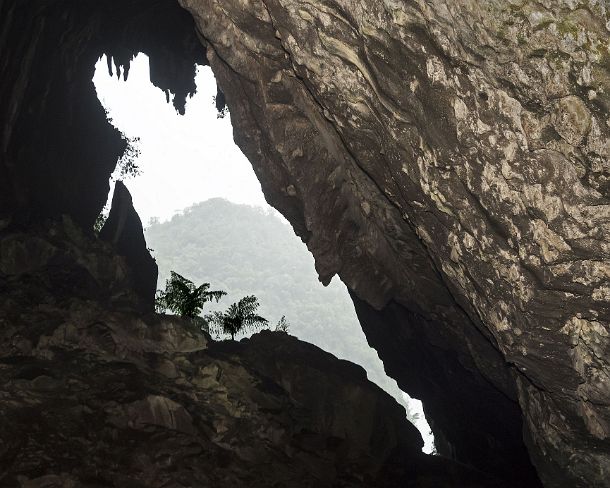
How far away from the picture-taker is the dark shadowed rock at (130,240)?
22719 mm

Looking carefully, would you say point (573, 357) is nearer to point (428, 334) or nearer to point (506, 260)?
point (506, 260)

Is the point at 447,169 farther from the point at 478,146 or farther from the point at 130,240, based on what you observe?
the point at 130,240

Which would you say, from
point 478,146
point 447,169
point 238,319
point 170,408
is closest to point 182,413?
point 170,408

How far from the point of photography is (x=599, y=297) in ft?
24.7

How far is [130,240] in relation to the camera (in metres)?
23.7

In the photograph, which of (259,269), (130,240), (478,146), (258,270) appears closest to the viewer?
(478,146)

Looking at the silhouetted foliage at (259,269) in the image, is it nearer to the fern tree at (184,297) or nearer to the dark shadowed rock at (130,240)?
the dark shadowed rock at (130,240)

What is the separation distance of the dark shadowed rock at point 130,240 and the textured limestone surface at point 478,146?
1171 centimetres

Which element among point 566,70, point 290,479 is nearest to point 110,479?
point 290,479

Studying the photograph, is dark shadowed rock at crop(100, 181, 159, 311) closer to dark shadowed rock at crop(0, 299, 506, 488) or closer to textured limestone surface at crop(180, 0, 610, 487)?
dark shadowed rock at crop(0, 299, 506, 488)

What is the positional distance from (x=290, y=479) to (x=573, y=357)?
721 cm

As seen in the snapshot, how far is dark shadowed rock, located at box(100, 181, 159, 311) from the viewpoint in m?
22.7

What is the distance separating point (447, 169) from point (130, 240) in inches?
740

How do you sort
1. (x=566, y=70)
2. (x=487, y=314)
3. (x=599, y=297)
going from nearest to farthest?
1. (x=566, y=70)
2. (x=599, y=297)
3. (x=487, y=314)
